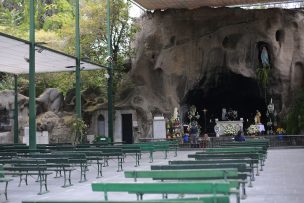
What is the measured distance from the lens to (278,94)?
124ft

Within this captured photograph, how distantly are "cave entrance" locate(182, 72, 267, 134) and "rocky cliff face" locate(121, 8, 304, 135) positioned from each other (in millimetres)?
1537

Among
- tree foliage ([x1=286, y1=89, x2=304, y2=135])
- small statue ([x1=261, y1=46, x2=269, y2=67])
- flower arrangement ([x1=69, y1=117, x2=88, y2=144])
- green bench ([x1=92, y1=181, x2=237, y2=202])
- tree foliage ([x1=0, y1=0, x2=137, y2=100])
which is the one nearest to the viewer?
green bench ([x1=92, y1=181, x2=237, y2=202])

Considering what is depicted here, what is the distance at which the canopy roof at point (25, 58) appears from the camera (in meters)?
22.1

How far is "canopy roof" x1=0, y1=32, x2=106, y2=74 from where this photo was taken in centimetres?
2211

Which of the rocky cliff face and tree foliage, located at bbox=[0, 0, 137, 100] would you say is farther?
tree foliage, located at bbox=[0, 0, 137, 100]

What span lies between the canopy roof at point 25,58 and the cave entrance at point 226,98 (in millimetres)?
11953

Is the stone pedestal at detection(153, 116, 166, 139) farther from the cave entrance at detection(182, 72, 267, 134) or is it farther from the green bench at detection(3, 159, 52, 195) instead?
the green bench at detection(3, 159, 52, 195)

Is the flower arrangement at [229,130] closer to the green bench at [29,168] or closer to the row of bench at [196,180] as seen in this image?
the row of bench at [196,180]

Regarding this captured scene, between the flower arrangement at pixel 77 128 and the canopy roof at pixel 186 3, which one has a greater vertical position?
the canopy roof at pixel 186 3

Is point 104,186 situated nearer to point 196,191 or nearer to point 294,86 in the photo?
point 196,191

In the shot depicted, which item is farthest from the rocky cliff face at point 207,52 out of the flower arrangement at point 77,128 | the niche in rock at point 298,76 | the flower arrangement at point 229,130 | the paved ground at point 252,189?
the paved ground at point 252,189

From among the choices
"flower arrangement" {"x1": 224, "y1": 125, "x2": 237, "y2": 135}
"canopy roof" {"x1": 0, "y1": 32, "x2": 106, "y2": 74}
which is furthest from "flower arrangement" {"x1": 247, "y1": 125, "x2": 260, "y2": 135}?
"canopy roof" {"x1": 0, "y1": 32, "x2": 106, "y2": 74}

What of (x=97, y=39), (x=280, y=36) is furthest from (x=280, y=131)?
(x=97, y=39)

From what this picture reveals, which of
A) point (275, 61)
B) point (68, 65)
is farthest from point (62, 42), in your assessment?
point (275, 61)
